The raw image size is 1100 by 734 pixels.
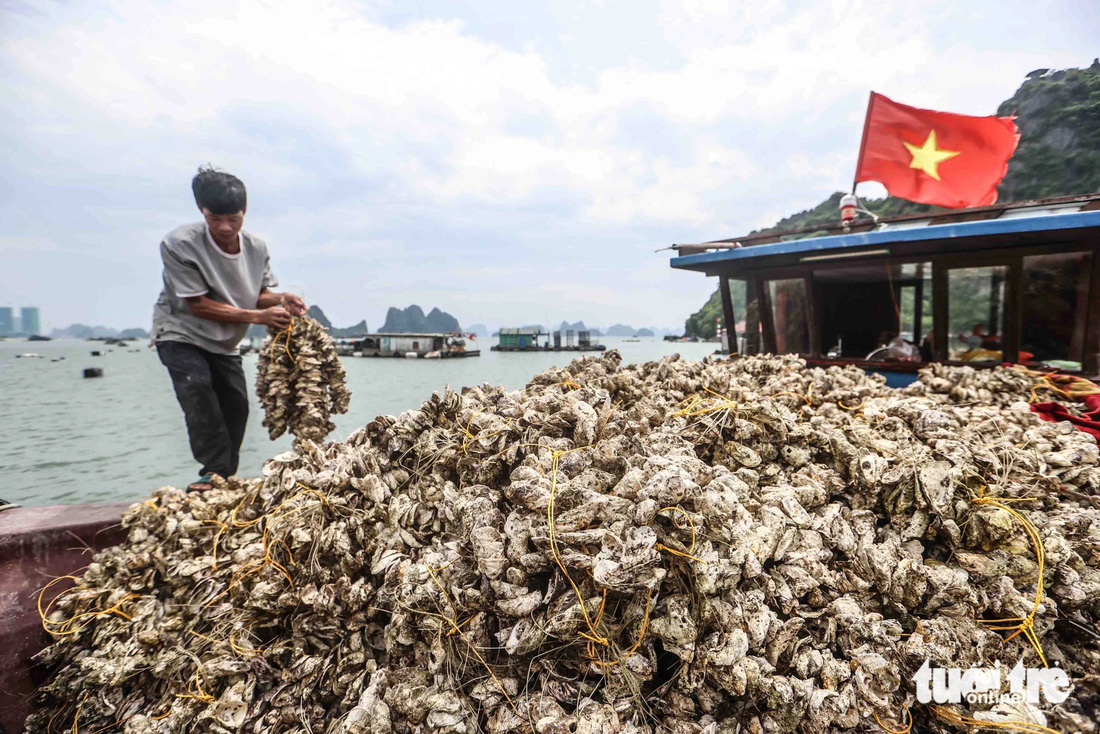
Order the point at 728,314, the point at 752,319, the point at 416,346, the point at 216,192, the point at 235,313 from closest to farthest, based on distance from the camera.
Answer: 1. the point at 216,192
2. the point at 235,313
3. the point at 752,319
4. the point at 728,314
5. the point at 416,346

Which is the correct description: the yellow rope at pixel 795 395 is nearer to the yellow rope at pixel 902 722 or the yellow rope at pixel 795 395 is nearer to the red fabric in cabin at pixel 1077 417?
the red fabric in cabin at pixel 1077 417

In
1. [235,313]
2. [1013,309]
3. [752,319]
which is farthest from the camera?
[752,319]

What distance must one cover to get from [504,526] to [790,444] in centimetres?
154

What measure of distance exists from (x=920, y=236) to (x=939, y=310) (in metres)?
0.85

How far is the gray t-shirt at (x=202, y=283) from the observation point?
3.22 m

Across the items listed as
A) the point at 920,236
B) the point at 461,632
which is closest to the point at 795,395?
the point at 461,632

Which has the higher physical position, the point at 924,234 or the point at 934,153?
the point at 934,153

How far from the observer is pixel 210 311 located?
131 inches

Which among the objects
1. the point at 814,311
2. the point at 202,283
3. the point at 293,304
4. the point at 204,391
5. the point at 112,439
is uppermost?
the point at 202,283

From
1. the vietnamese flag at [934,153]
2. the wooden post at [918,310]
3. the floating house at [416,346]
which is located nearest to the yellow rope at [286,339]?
the wooden post at [918,310]

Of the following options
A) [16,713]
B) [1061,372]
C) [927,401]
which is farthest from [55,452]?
[1061,372]

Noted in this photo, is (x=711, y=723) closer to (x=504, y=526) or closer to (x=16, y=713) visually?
(x=504, y=526)

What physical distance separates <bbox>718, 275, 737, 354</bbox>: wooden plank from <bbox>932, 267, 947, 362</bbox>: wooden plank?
7.18 feet

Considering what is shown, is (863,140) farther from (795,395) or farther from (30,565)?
(30,565)
